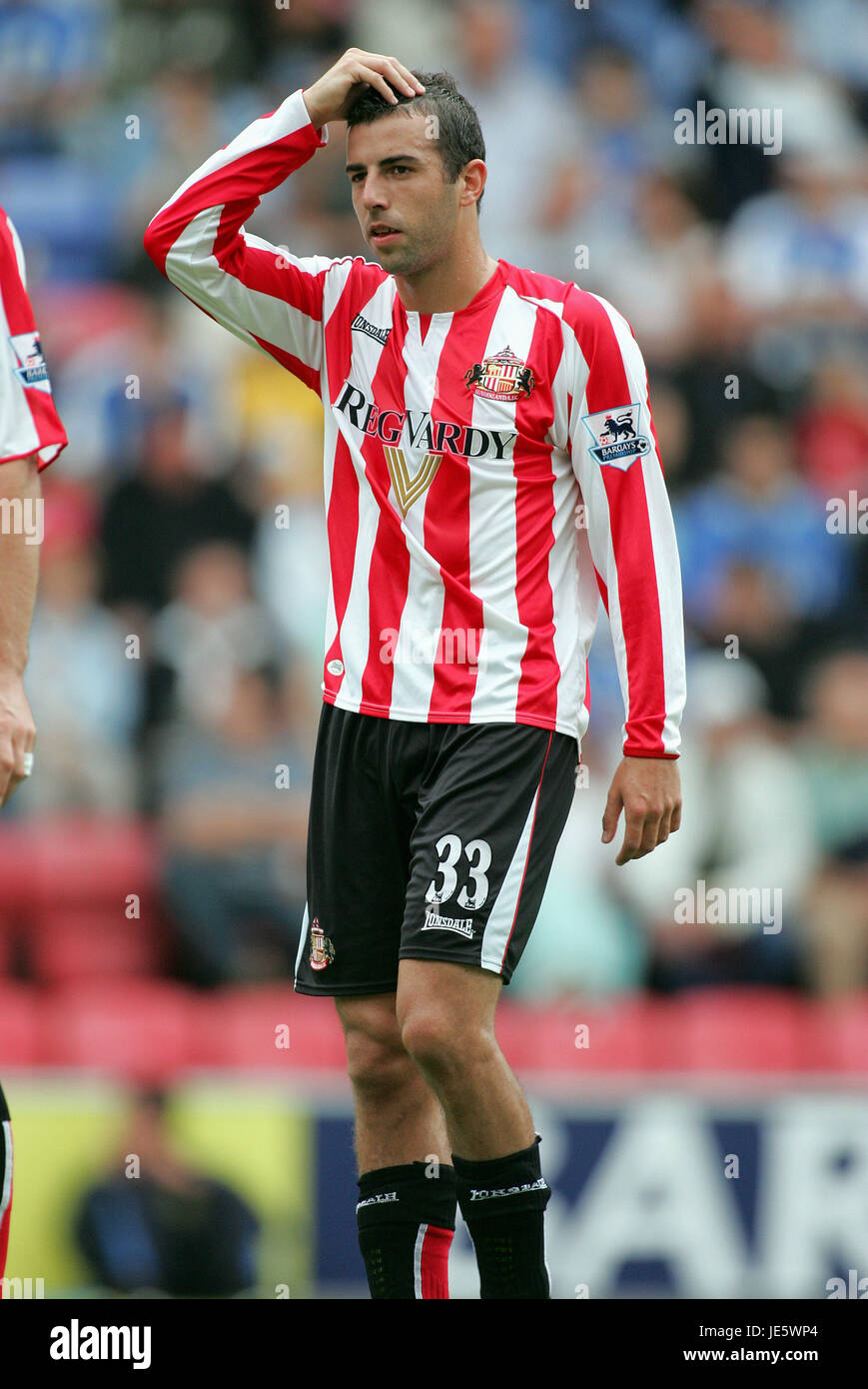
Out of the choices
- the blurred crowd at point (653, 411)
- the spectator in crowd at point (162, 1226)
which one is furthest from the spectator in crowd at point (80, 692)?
the spectator in crowd at point (162, 1226)

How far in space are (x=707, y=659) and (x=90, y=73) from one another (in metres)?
5.00

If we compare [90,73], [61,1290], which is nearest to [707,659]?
[61,1290]

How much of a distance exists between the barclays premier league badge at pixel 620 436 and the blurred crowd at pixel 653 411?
3405 mm

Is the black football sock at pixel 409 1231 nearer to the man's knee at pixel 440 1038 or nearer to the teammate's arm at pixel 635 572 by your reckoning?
the man's knee at pixel 440 1038

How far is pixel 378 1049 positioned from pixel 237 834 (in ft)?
11.0

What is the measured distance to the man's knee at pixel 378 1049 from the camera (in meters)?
4.14

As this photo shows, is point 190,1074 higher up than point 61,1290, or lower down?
higher up

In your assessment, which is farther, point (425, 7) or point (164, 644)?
point (425, 7)

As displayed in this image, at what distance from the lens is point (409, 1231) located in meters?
4.07

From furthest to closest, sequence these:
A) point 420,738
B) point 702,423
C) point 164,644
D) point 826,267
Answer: point 826,267 < point 702,423 < point 164,644 < point 420,738

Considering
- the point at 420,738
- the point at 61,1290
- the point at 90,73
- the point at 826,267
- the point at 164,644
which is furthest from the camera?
the point at 90,73

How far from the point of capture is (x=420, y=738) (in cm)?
409

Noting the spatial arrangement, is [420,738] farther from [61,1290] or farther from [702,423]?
[702,423]

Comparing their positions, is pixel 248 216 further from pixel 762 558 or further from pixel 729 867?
pixel 762 558
